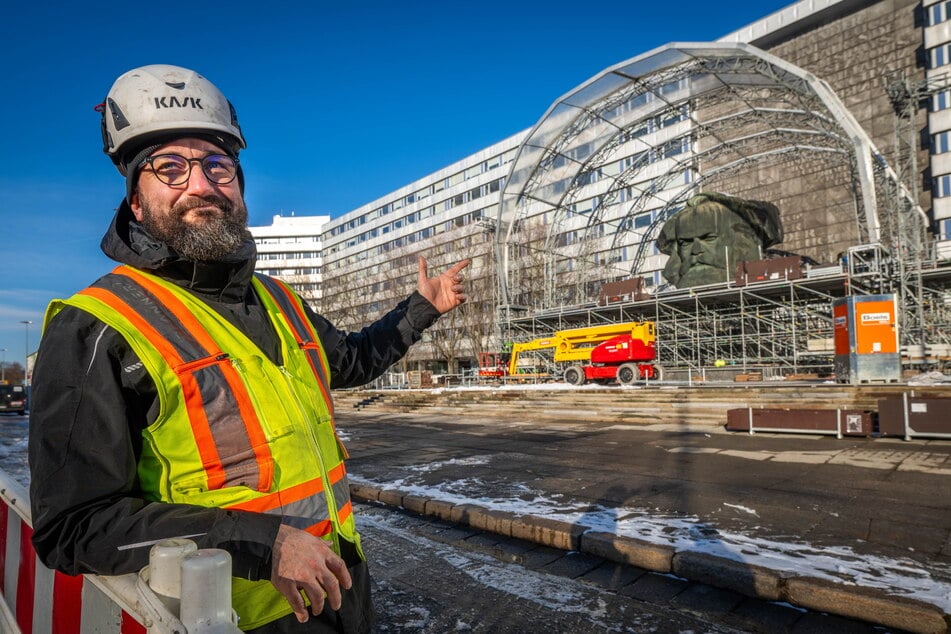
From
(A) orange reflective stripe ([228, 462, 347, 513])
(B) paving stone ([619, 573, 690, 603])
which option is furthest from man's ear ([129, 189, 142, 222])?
(B) paving stone ([619, 573, 690, 603])

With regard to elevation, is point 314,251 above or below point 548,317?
above

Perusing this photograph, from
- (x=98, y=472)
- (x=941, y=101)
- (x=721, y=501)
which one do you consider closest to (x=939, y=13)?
(x=941, y=101)

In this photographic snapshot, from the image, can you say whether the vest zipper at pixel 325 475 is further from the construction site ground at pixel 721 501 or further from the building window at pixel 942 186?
the building window at pixel 942 186

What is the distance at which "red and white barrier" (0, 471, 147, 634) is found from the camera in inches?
54.8

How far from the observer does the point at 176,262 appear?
1665 mm

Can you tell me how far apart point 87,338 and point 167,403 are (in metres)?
0.25

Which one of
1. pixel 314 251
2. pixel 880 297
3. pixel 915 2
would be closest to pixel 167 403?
pixel 880 297

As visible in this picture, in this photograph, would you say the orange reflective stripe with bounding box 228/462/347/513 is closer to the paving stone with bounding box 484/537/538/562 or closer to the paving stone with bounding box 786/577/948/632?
the paving stone with bounding box 786/577/948/632

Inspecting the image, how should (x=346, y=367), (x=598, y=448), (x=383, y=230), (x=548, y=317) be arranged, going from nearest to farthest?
(x=346, y=367), (x=598, y=448), (x=548, y=317), (x=383, y=230)

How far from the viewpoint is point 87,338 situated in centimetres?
139

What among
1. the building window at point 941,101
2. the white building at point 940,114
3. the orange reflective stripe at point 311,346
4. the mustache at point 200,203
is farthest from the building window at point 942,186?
the mustache at point 200,203

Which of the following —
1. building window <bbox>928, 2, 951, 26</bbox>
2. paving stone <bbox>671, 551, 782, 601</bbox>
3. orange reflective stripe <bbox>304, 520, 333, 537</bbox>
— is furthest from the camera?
building window <bbox>928, 2, 951, 26</bbox>

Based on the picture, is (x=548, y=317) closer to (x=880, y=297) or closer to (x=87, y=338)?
(x=880, y=297)

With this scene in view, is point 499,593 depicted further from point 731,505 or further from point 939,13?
point 939,13
